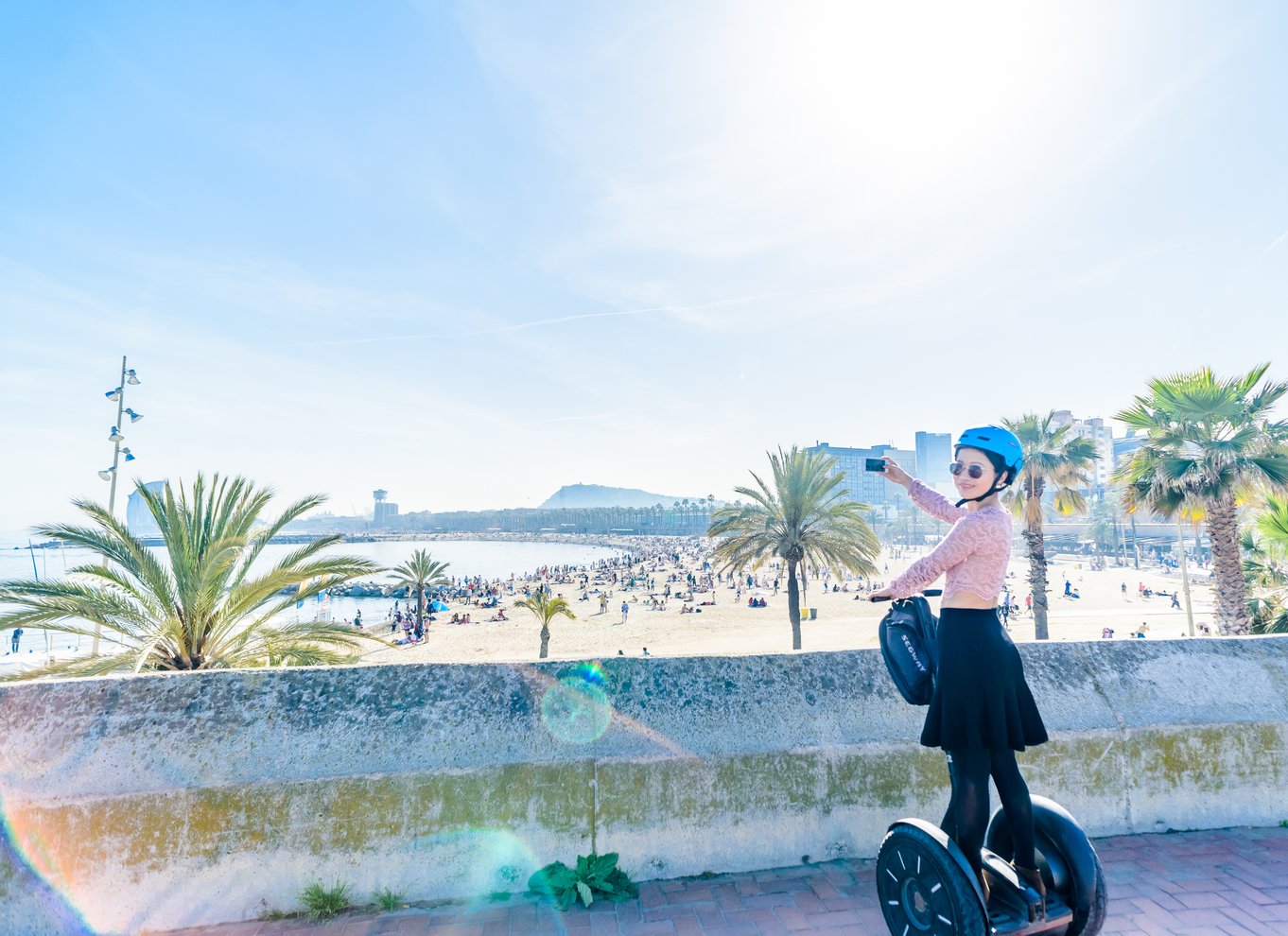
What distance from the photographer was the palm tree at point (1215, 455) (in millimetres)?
12602

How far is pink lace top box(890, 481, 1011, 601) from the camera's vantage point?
7.20ft

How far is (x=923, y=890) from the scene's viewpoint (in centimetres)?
209

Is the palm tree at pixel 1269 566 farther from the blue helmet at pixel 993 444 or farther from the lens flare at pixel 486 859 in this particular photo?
the lens flare at pixel 486 859

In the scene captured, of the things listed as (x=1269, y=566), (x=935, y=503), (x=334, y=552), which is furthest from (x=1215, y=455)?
(x=334, y=552)

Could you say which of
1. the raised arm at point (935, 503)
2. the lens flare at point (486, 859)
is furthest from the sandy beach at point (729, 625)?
the raised arm at point (935, 503)

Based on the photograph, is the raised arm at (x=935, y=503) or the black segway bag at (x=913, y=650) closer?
the black segway bag at (x=913, y=650)

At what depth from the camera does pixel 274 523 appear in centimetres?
721

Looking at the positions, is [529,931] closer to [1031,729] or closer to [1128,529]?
[1031,729]

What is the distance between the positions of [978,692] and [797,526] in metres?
17.5

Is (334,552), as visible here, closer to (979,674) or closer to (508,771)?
(508,771)

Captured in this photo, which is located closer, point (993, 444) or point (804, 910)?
point (993, 444)

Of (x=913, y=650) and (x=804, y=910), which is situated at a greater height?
(x=913, y=650)

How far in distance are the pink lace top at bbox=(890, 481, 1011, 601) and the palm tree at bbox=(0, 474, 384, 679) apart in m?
6.22

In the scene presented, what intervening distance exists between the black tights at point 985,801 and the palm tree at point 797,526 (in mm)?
16879
